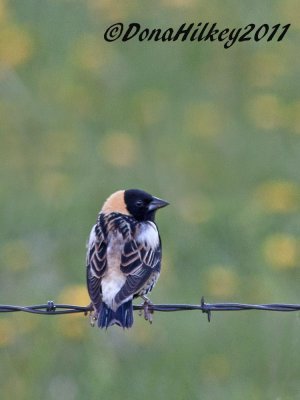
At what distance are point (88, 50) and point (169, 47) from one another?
30.3 inches

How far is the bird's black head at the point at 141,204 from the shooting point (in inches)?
317

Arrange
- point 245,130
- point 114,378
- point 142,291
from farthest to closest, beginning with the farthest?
point 245,130
point 114,378
point 142,291

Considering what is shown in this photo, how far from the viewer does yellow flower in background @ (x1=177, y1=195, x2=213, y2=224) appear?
35.2 feet

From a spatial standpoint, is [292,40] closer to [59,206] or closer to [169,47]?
[169,47]

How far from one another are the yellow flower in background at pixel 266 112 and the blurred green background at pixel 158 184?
0.01 metres

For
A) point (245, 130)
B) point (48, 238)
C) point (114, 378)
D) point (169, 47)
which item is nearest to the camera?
point (114, 378)

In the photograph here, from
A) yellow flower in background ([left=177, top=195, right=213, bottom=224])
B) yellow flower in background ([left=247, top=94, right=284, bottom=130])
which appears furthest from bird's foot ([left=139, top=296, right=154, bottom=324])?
yellow flower in background ([left=247, top=94, right=284, bottom=130])

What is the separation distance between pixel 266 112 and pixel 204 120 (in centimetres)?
54

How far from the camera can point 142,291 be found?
7566 mm

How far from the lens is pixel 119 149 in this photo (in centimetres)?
1164

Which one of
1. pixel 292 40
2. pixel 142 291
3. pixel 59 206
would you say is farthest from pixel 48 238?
pixel 292 40

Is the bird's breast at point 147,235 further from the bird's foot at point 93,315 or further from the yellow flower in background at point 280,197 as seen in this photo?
the yellow flower in background at point 280,197

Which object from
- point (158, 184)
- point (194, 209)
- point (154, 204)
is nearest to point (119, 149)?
point (158, 184)

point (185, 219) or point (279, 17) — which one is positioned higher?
point (279, 17)
